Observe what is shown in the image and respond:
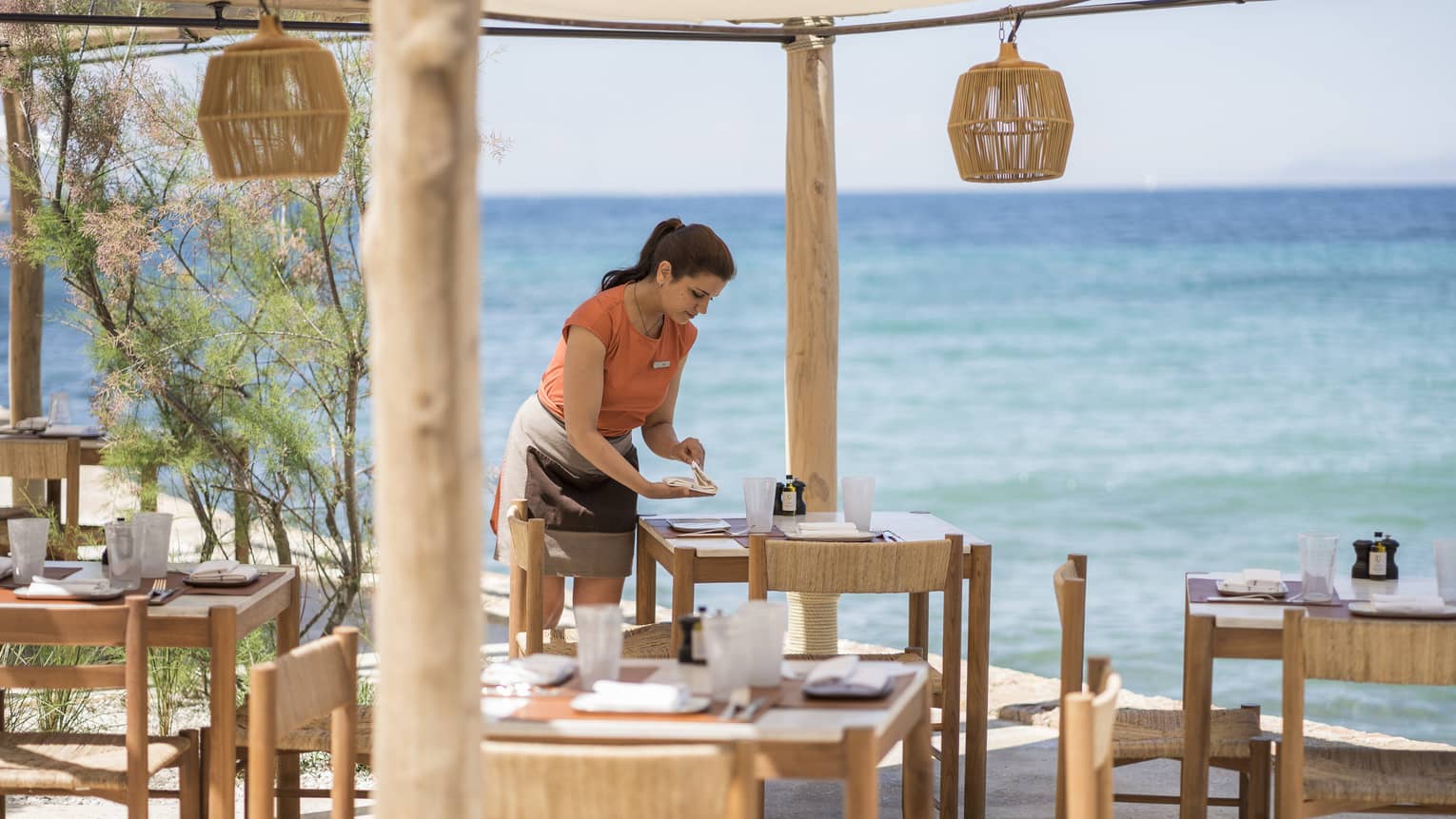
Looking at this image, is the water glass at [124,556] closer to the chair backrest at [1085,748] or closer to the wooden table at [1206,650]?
the chair backrest at [1085,748]

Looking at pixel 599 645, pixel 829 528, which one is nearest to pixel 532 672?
pixel 599 645

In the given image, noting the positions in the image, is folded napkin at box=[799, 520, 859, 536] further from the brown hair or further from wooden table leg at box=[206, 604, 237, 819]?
wooden table leg at box=[206, 604, 237, 819]

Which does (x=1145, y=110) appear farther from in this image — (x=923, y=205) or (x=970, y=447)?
(x=970, y=447)

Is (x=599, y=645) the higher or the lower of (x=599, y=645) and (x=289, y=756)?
the higher

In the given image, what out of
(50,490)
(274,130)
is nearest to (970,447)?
(50,490)

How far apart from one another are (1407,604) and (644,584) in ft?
6.62

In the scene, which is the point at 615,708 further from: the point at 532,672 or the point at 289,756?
the point at 289,756

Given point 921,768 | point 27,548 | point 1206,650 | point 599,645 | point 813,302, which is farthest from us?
point 813,302

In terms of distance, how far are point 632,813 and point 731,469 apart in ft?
46.8

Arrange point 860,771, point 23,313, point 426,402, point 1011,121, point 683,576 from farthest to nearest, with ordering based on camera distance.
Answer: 1. point 23,313
2. point 1011,121
3. point 683,576
4. point 860,771
5. point 426,402

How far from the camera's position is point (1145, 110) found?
2864 centimetres

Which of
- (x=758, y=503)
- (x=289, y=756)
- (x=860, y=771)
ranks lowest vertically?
(x=289, y=756)

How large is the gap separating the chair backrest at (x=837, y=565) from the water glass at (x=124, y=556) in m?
1.38

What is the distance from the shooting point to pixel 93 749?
3.39 meters
